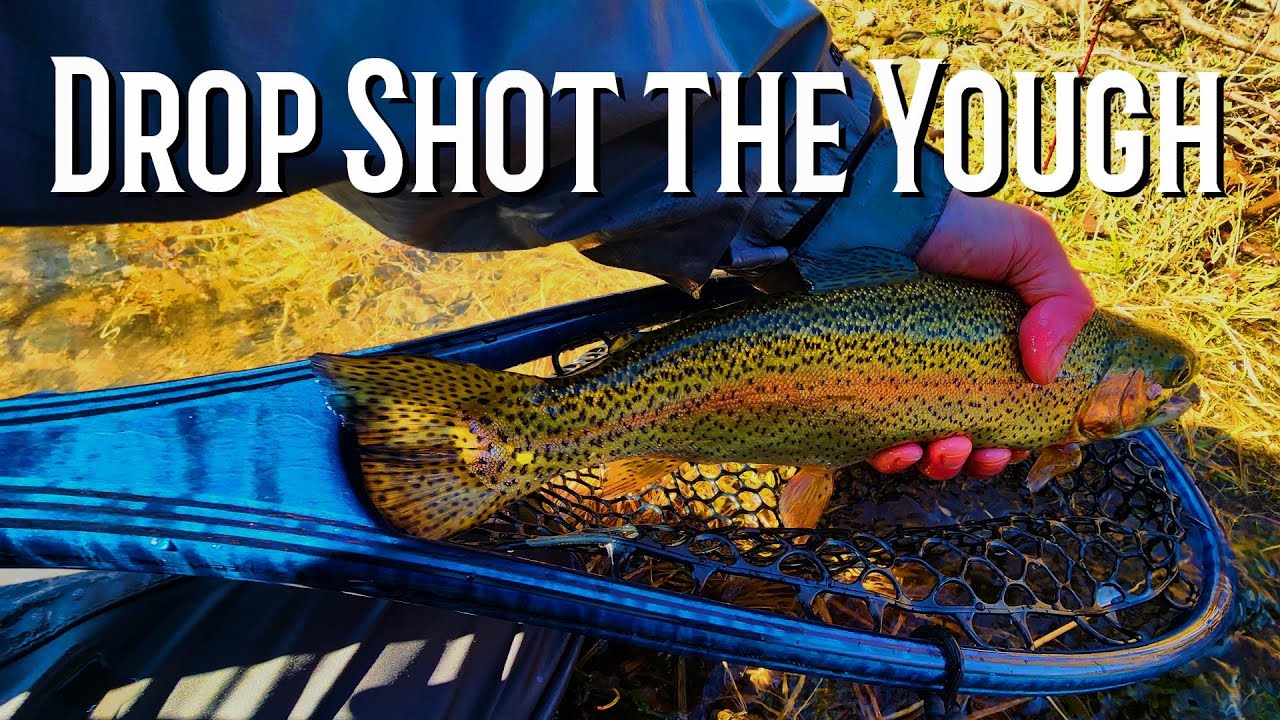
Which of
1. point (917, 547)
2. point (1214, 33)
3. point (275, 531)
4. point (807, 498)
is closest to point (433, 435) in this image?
point (275, 531)

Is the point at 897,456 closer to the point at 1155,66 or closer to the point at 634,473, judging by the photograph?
the point at 634,473

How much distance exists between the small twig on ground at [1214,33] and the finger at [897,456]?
2.79 meters

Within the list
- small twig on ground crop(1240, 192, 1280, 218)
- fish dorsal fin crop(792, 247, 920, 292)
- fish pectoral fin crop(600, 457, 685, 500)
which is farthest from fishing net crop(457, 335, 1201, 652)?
small twig on ground crop(1240, 192, 1280, 218)

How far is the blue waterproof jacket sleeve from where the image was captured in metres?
1.25

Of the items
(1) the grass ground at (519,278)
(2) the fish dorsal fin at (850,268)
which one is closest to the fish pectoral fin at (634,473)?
(2) the fish dorsal fin at (850,268)

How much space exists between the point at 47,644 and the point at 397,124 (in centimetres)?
143

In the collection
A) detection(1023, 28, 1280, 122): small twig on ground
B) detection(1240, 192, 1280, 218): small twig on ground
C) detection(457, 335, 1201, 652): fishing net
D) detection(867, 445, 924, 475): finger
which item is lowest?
detection(457, 335, 1201, 652): fishing net

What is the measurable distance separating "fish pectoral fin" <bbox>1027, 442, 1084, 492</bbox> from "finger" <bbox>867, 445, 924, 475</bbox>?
0.54 metres

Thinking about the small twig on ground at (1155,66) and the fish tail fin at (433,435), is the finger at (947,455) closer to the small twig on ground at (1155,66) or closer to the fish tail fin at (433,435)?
the fish tail fin at (433,435)

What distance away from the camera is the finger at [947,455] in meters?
2.23

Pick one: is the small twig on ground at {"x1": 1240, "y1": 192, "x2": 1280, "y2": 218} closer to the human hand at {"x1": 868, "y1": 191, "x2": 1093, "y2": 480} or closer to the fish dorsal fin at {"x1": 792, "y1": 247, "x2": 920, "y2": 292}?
the human hand at {"x1": 868, "y1": 191, "x2": 1093, "y2": 480}

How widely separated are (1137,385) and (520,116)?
206cm

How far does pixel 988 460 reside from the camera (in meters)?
2.36

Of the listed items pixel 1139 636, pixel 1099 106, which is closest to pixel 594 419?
pixel 1139 636
